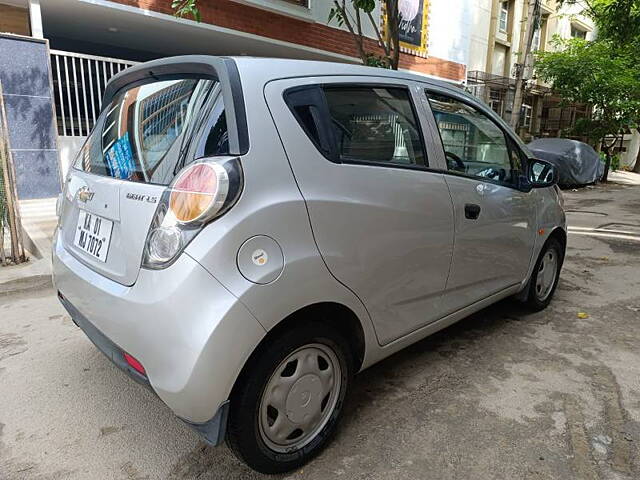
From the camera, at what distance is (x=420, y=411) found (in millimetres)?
2471

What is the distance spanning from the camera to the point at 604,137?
15.9 m

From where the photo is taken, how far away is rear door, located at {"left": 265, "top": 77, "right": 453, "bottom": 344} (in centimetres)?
193

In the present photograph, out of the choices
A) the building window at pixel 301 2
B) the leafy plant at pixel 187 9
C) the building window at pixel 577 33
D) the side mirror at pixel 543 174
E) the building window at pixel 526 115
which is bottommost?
the side mirror at pixel 543 174

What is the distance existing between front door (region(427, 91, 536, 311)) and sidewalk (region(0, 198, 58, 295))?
376 centimetres

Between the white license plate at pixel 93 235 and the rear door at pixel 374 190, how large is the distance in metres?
0.85

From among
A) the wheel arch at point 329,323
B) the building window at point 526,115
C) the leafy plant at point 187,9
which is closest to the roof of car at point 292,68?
the wheel arch at point 329,323

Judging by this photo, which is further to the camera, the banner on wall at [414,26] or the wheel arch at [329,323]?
the banner on wall at [414,26]

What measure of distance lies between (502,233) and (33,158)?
670cm

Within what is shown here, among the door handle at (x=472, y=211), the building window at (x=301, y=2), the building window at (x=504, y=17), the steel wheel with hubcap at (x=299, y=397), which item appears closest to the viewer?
the steel wheel with hubcap at (x=299, y=397)

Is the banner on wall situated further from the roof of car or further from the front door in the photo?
the roof of car

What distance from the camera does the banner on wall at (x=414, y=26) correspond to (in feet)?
41.6

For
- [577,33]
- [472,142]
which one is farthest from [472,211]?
[577,33]

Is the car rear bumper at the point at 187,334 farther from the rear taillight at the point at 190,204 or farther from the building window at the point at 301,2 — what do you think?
the building window at the point at 301,2

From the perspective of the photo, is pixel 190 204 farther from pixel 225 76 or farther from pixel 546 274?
pixel 546 274
